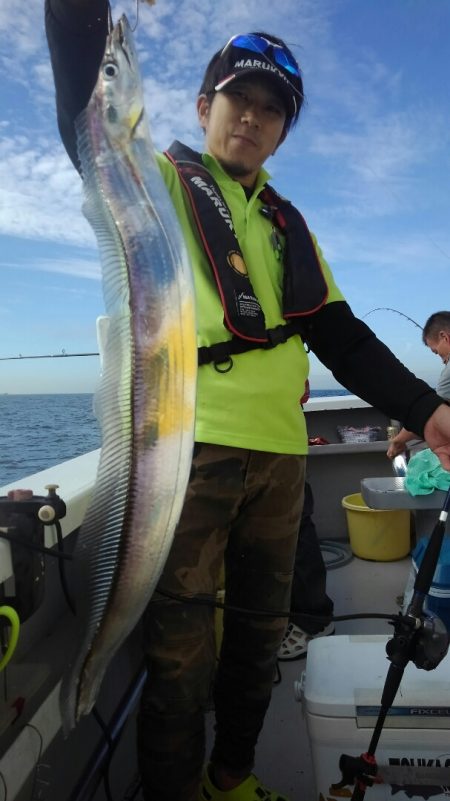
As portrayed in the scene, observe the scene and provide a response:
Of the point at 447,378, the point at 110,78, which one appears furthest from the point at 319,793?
the point at 447,378

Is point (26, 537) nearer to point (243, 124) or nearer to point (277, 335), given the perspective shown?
point (277, 335)

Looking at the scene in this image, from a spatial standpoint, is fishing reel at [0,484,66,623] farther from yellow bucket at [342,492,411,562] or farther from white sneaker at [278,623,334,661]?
yellow bucket at [342,492,411,562]

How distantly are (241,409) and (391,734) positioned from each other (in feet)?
3.77

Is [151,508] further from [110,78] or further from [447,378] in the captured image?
[447,378]

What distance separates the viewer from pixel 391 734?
5.92ft

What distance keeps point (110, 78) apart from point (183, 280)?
467 millimetres

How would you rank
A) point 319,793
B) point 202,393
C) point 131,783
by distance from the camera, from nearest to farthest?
1. point 202,393
2. point 319,793
3. point 131,783

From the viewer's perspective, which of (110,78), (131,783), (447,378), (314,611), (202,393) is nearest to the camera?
(110,78)

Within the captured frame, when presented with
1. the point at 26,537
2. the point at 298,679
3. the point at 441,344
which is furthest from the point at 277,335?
the point at 441,344

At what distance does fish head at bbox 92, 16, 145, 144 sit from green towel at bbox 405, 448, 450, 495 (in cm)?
308

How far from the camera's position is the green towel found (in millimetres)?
3787

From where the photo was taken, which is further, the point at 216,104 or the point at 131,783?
the point at 131,783

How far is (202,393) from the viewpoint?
68.8 inches

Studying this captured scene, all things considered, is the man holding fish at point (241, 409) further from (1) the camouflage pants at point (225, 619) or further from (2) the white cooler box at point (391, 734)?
(2) the white cooler box at point (391, 734)
